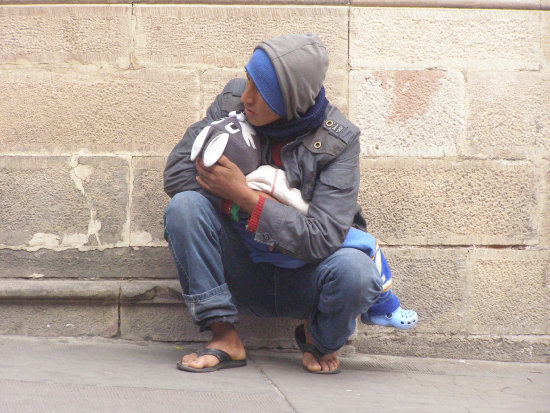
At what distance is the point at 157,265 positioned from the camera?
3322mm

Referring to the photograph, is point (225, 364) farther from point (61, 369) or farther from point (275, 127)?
point (275, 127)

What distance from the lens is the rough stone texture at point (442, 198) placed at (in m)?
3.35

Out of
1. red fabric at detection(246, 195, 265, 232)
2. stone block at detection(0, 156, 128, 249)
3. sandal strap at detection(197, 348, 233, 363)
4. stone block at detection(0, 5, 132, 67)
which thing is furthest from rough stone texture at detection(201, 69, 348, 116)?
sandal strap at detection(197, 348, 233, 363)

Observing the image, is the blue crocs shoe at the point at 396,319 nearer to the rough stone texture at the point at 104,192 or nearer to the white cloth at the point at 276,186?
the white cloth at the point at 276,186

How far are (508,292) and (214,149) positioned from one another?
5.48 feet

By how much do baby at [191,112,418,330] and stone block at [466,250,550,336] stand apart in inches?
25.9

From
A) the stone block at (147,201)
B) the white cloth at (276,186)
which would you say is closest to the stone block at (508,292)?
the white cloth at (276,186)

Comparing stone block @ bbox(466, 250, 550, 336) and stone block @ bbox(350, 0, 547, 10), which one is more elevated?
Result: stone block @ bbox(350, 0, 547, 10)

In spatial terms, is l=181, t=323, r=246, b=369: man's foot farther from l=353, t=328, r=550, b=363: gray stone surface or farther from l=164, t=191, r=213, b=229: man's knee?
l=353, t=328, r=550, b=363: gray stone surface

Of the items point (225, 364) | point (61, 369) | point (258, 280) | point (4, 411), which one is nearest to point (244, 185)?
point (258, 280)

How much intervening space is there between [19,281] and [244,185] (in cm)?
131

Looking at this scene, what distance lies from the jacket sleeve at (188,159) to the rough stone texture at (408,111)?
671mm

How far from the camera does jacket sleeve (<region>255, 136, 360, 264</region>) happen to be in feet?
8.64

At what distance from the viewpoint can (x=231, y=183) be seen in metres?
2.66
